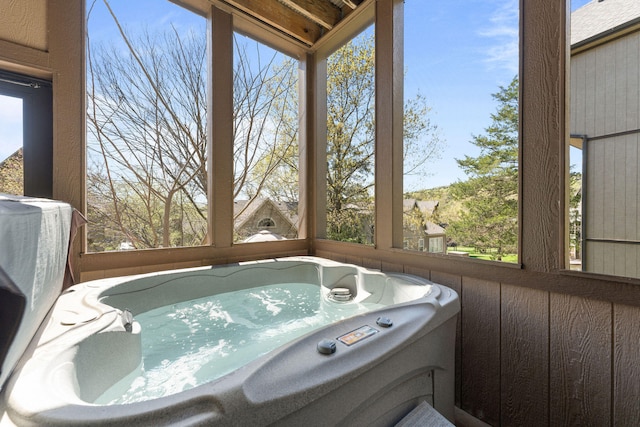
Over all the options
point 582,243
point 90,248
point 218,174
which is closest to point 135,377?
point 90,248

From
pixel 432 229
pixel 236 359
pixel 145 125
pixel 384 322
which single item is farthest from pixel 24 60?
pixel 432 229

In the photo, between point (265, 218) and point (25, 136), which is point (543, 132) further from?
point (25, 136)

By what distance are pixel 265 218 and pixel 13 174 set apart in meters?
2.04

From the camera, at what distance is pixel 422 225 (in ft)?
8.96

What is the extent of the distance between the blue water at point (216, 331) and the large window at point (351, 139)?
52.9 inches

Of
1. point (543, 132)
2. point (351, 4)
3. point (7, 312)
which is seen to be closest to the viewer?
Answer: point (7, 312)

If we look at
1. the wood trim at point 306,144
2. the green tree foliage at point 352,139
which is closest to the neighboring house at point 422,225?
the green tree foliage at point 352,139

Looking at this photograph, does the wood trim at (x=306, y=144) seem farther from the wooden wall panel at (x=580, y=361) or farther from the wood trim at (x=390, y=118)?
the wooden wall panel at (x=580, y=361)

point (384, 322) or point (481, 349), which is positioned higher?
point (384, 322)

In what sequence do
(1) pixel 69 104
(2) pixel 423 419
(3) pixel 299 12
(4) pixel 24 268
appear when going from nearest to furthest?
(4) pixel 24 268, (2) pixel 423 419, (1) pixel 69 104, (3) pixel 299 12

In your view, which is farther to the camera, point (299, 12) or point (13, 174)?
point (299, 12)

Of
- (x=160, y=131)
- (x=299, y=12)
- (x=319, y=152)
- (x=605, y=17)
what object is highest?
(x=299, y=12)

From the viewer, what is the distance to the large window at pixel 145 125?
226 cm

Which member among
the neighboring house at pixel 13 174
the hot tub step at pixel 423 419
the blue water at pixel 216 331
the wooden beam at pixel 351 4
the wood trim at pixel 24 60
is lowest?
the hot tub step at pixel 423 419
